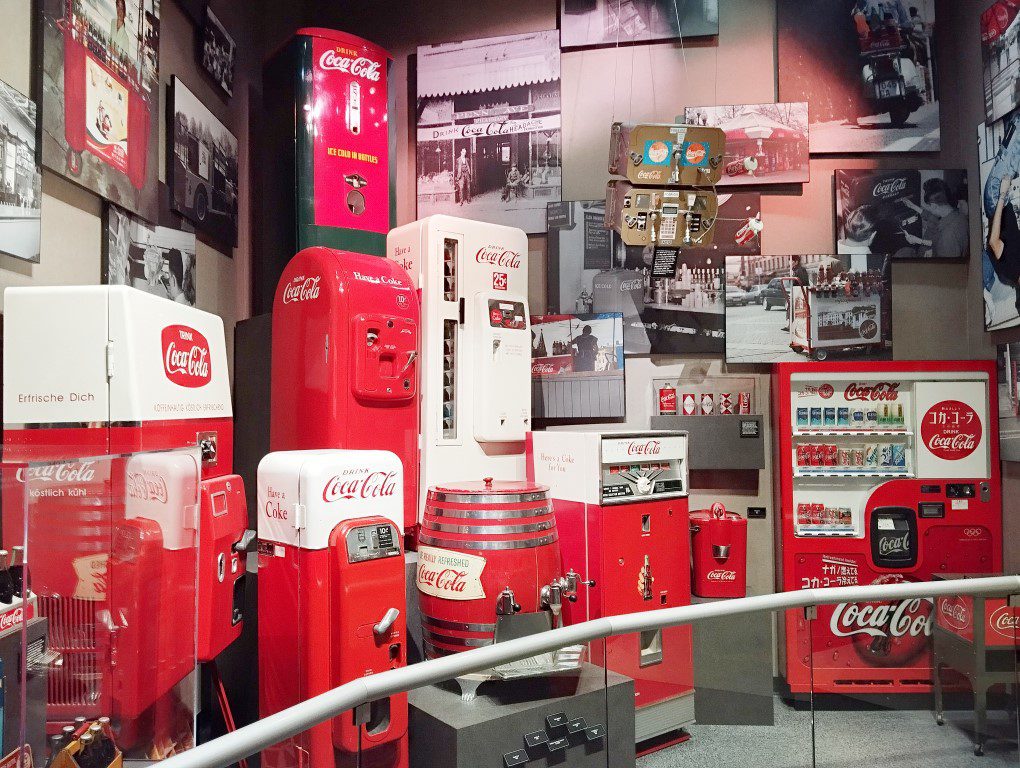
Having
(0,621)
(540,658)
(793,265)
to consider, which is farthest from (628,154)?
(0,621)

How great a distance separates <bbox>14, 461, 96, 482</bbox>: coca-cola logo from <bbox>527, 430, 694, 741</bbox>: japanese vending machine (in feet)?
7.50

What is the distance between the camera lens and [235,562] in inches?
111

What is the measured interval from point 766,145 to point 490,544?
3.35 metres

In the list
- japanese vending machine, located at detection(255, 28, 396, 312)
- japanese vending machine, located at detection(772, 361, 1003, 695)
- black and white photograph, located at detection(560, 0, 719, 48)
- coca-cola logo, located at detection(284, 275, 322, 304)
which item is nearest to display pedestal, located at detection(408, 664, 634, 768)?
coca-cola logo, located at detection(284, 275, 322, 304)

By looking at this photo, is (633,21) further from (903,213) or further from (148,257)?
(148,257)

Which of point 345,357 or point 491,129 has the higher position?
point 491,129

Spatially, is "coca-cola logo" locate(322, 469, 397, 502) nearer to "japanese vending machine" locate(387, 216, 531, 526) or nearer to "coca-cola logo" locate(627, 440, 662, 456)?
"japanese vending machine" locate(387, 216, 531, 526)

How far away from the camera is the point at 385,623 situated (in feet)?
8.31

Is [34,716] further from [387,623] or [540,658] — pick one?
[540,658]

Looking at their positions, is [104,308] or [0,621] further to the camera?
[104,308]

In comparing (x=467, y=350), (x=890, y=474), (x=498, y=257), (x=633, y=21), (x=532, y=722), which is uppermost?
(x=633, y=21)

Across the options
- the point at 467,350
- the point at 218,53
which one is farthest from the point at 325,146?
the point at 467,350

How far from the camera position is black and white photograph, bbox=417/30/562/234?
502 centimetres

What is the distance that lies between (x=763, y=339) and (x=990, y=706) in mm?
2502
